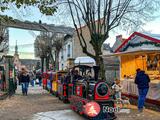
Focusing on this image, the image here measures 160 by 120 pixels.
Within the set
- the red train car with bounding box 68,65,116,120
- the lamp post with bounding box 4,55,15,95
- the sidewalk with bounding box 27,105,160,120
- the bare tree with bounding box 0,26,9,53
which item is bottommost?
the sidewalk with bounding box 27,105,160,120

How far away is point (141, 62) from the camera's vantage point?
18969 mm

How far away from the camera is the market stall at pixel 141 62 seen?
1549cm

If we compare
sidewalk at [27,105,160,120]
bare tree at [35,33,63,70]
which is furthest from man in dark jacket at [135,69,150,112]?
bare tree at [35,33,63,70]

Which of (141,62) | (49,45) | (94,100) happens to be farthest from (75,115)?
(49,45)

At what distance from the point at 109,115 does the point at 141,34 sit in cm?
701

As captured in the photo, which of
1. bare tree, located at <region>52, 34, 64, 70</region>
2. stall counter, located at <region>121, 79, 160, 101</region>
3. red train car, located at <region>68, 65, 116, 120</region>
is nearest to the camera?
red train car, located at <region>68, 65, 116, 120</region>

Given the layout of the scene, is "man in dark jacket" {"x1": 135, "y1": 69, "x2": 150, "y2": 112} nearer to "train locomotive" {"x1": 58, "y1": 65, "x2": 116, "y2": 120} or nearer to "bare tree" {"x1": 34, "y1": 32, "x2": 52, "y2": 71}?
"train locomotive" {"x1": 58, "y1": 65, "x2": 116, "y2": 120}

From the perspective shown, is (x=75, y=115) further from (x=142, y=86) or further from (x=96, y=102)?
(x=142, y=86)

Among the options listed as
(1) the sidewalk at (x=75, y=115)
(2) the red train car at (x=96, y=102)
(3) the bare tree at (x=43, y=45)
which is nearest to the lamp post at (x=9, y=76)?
(1) the sidewalk at (x=75, y=115)

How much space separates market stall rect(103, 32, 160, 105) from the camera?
15491 millimetres

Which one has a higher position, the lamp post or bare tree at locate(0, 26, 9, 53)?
bare tree at locate(0, 26, 9, 53)

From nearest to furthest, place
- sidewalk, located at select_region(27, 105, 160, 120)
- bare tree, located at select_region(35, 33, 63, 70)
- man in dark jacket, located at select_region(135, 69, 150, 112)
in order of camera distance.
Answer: sidewalk, located at select_region(27, 105, 160, 120) → man in dark jacket, located at select_region(135, 69, 150, 112) → bare tree, located at select_region(35, 33, 63, 70)

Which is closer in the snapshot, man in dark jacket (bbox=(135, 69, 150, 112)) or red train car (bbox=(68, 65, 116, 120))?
red train car (bbox=(68, 65, 116, 120))

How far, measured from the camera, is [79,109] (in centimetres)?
1347
